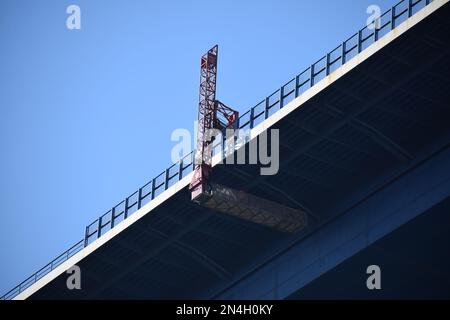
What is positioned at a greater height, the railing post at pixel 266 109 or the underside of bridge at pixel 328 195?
the railing post at pixel 266 109

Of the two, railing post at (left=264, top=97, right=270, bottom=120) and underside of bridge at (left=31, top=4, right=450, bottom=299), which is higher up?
railing post at (left=264, top=97, right=270, bottom=120)

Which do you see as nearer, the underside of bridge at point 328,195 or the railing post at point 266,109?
the underside of bridge at point 328,195

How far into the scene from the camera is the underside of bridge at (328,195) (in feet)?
197

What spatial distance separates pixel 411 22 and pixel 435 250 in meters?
13.7

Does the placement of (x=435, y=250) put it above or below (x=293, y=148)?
below

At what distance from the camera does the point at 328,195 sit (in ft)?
218

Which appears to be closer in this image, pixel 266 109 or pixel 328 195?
pixel 266 109

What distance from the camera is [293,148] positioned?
62906 mm

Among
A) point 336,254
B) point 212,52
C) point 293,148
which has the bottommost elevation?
point 336,254

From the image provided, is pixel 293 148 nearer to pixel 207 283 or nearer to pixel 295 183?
pixel 295 183

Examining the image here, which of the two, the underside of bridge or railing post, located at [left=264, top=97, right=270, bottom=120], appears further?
railing post, located at [left=264, top=97, right=270, bottom=120]

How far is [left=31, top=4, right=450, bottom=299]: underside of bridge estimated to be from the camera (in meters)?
59.9

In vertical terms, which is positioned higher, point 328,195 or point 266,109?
point 266,109
